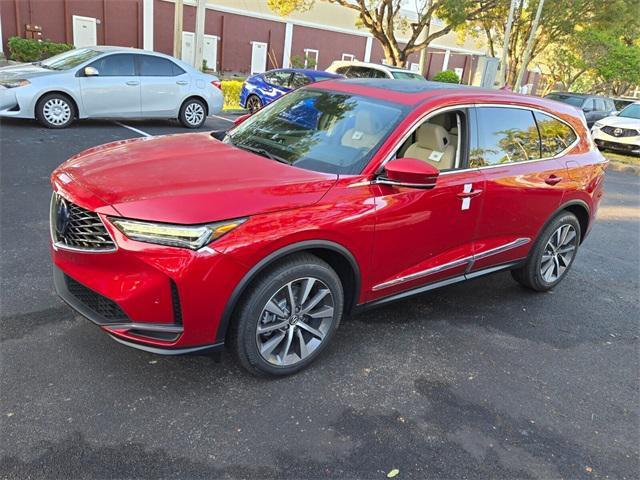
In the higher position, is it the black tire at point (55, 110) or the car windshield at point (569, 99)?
the car windshield at point (569, 99)

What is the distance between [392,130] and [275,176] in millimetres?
880

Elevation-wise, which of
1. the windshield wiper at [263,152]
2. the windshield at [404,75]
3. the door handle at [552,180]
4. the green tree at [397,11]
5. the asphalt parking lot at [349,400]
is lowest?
the asphalt parking lot at [349,400]

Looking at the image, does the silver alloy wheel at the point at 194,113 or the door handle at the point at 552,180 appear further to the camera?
the silver alloy wheel at the point at 194,113

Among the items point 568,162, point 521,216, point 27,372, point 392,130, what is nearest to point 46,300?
point 27,372

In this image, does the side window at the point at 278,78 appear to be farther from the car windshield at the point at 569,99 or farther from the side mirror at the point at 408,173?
the side mirror at the point at 408,173

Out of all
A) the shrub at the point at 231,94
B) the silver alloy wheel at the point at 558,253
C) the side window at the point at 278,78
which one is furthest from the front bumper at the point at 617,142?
the silver alloy wheel at the point at 558,253

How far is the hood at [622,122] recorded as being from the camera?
48.6 feet

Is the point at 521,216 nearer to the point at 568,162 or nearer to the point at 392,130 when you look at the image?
the point at 568,162

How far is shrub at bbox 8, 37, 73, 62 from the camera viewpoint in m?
22.3

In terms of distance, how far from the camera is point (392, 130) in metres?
3.45

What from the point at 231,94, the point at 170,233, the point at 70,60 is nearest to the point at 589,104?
the point at 231,94

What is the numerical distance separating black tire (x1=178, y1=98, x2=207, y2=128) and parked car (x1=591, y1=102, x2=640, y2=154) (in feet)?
35.8

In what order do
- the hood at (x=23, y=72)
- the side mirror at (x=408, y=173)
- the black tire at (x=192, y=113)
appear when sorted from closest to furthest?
the side mirror at (x=408, y=173)
the hood at (x=23, y=72)
the black tire at (x=192, y=113)

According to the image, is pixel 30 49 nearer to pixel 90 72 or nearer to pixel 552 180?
pixel 90 72
